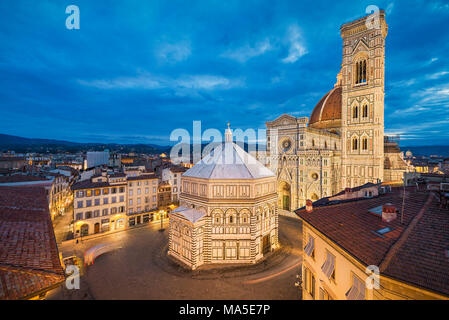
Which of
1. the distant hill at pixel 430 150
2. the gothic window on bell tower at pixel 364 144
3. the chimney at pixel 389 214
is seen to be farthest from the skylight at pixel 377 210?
the distant hill at pixel 430 150

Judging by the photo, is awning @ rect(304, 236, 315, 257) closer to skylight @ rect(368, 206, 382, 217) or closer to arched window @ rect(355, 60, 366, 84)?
skylight @ rect(368, 206, 382, 217)

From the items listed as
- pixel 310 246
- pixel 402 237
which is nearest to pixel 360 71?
pixel 310 246

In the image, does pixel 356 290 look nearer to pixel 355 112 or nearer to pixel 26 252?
pixel 26 252

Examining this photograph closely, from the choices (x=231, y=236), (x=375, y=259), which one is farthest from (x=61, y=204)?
(x=375, y=259)

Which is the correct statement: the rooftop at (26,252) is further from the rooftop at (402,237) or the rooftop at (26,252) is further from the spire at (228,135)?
the spire at (228,135)

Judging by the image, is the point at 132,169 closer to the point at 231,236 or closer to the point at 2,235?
the point at 231,236
